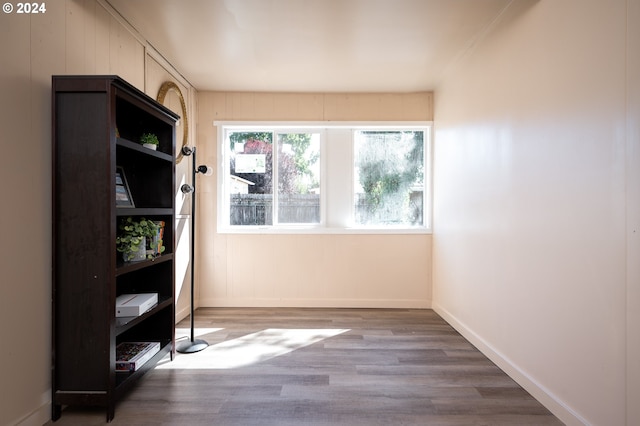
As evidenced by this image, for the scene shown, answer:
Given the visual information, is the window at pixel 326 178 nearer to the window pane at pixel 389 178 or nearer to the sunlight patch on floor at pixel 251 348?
the window pane at pixel 389 178

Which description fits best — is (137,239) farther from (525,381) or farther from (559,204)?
(525,381)

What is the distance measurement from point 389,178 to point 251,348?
8.28 feet

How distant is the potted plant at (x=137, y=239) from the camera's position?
2.10 metres

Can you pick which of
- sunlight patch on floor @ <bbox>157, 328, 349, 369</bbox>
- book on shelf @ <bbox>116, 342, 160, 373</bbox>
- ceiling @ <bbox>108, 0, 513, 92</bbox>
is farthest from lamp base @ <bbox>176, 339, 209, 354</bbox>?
ceiling @ <bbox>108, 0, 513, 92</bbox>

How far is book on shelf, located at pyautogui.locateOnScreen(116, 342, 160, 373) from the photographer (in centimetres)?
209

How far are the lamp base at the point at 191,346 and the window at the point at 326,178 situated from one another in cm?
153

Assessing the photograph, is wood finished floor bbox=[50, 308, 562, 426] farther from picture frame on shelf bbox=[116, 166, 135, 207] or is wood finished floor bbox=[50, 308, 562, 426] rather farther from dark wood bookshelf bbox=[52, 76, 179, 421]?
picture frame on shelf bbox=[116, 166, 135, 207]

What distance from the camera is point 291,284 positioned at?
401 cm

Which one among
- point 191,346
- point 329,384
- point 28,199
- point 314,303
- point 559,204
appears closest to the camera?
point 28,199

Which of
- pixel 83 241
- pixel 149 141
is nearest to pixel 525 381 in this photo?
pixel 83 241

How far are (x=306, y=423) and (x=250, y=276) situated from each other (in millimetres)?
2352

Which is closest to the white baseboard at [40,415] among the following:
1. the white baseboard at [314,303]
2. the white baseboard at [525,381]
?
the white baseboard at [314,303]

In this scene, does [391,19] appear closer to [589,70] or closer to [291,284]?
[589,70]

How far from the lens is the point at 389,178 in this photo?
412cm
